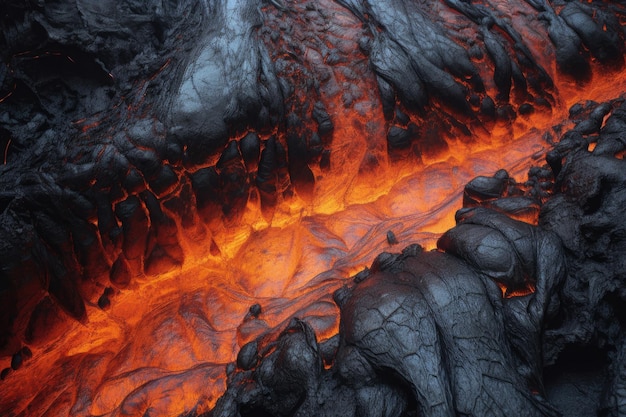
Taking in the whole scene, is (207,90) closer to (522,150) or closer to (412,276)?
(412,276)

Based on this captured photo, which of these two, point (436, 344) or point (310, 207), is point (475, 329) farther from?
point (310, 207)

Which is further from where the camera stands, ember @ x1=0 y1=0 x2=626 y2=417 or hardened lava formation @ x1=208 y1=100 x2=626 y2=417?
ember @ x1=0 y1=0 x2=626 y2=417

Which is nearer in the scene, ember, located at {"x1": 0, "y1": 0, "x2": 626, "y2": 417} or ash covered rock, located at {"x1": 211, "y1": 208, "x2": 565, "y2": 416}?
ash covered rock, located at {"x1": 211, "y1": 208, "x2": 565, "y2": 416}

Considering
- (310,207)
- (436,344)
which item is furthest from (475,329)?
(310,207)

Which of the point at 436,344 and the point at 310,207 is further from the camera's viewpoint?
the point at 310,207

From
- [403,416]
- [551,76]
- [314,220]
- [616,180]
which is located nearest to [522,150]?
[551,76]

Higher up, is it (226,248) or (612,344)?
(226,248)

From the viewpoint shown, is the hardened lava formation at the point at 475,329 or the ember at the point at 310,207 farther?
the ember at the point at 310,207

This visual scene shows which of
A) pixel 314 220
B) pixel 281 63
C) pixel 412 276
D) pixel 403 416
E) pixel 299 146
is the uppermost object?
pixel 281 63
